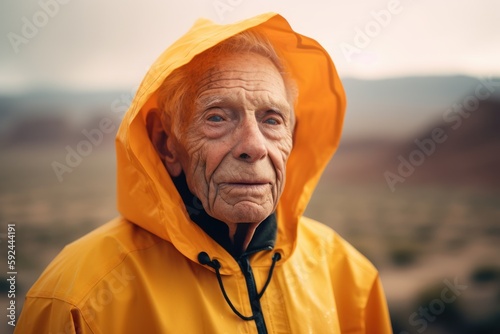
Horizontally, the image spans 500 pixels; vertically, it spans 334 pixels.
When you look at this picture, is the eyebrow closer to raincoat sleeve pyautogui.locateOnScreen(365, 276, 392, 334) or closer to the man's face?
the man's face

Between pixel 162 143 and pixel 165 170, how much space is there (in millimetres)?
166

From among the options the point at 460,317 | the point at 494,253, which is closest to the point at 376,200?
the point at 494,253

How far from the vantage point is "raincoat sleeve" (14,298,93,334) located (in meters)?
1.77

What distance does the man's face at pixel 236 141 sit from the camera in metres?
1.96

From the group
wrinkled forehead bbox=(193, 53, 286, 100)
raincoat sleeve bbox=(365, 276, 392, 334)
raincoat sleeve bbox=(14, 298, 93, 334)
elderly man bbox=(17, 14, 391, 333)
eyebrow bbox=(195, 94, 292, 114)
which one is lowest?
raincoat sleeve bbox=(365, 276, 392, 334)

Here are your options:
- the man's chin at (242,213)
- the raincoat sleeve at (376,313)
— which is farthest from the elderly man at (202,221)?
the raincoat sleeve at (376,313)

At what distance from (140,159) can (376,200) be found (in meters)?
10.7

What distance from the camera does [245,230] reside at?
2129mm

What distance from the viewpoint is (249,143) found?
1.96 m

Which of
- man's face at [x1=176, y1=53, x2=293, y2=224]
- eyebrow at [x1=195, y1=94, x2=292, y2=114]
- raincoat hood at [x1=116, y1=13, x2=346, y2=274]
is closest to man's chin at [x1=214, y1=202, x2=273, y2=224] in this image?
man's face at [x1=176, y1=53, x2=293, y2=224]

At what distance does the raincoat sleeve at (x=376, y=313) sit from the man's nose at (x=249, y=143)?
3.52 ft

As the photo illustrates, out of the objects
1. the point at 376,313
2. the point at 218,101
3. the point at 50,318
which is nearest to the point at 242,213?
the point at 218,101

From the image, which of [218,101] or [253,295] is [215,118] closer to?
[218,101]

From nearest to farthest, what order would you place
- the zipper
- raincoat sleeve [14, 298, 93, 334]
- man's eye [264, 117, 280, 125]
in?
raincoat sleeve [14, 298, 93, 334]
the zipper
man's eye [264, 117, 280, 125]
